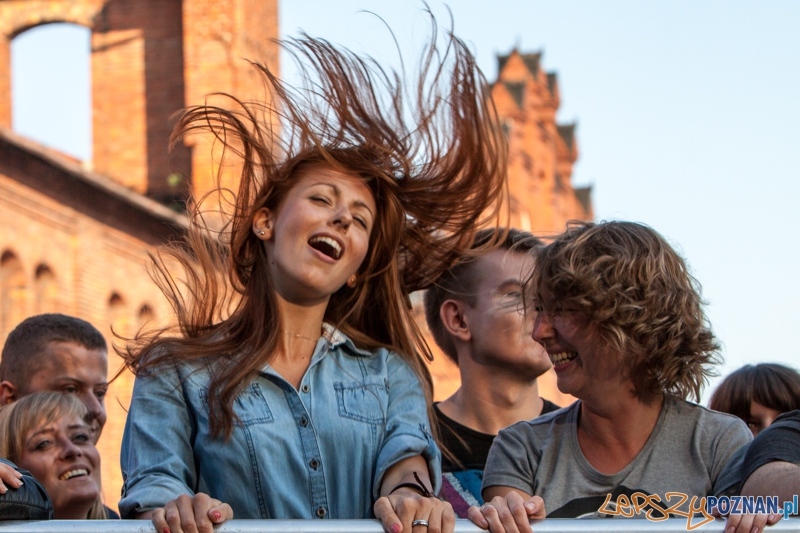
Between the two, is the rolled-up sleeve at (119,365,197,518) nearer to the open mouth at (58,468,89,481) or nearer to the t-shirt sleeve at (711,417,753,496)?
the open mouth at (58,468,89,481)

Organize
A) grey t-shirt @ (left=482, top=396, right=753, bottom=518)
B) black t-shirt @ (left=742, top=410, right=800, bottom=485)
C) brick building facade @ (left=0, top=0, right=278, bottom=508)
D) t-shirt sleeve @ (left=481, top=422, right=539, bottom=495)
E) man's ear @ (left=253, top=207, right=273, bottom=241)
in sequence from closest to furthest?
black t-shirt @ (left=742, top=410, right=800, bottom=485), grey t-shirt @ (left=482, top=396, right=753, bottom=518), t-shirt sleeve @ (left=481, top=422, right=539, bottom=495), man's ear @ (left=253, top=207, right=273, bottom=241), brick building facade @ (left=0, top=0, right=278, bottom=508)

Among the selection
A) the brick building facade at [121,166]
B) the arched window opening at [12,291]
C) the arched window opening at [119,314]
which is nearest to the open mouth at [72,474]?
the brick building facade at [121,166]

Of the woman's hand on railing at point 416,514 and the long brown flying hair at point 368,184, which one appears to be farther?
the long brown flying hair at point 368,184

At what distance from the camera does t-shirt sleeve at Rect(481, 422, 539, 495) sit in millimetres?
3205

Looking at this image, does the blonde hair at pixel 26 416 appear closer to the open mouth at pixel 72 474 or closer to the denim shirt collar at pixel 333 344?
the open mouth at pixel 72 474

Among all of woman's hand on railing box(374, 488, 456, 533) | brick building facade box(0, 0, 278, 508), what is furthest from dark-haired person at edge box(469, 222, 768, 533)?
brick building facade box(0, 0, 278, 508)

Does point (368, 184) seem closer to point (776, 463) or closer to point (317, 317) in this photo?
point (317, 317)

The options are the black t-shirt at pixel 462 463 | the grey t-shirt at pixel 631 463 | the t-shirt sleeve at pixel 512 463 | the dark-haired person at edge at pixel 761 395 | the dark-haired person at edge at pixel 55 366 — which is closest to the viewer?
the grey t-shirt at pixel 631 463

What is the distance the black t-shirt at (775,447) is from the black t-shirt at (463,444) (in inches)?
58.9

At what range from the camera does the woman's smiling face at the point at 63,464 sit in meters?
4.18

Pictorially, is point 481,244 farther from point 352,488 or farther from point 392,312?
point 352,488

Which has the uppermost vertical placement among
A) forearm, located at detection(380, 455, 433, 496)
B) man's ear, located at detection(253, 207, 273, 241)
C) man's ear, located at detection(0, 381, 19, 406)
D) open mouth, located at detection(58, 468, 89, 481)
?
man's ear, located at detection(253, 207, 273, 241)

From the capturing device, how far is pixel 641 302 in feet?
10.4

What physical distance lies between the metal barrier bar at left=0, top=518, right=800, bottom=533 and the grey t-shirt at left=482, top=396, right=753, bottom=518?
1.61 ft
